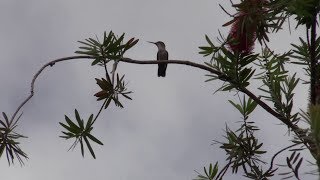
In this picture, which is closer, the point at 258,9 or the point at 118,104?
the point at 258,9

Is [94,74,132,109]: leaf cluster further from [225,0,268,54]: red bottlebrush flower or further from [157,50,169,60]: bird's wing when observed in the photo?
[157,50,169,60]: bird's wing

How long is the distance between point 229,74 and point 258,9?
1.60ft

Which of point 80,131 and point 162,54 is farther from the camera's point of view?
point 162,54

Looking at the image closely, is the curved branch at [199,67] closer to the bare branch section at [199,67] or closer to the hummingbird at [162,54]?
the bare branch section at [199,67]

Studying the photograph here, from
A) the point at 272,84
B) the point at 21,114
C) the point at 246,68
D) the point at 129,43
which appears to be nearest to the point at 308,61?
the point at 272,84

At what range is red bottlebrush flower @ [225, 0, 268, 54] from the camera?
259 centimetres

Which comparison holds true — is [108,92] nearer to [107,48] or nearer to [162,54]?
[107,48]

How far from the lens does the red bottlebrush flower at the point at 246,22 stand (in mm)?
2586

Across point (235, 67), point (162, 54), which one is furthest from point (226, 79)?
point (162, 54)

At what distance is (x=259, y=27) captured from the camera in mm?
2699

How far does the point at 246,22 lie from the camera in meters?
2.58

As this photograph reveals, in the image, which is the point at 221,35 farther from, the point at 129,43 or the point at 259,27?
the point at 129,43

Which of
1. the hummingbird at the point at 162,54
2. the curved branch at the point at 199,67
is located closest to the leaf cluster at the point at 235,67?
the curved branch at the point at 199,67

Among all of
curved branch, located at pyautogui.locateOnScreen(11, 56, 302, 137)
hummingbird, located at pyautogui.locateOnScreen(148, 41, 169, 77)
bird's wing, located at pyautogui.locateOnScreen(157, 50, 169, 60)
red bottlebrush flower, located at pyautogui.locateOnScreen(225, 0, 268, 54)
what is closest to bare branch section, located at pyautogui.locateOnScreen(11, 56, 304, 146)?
curved branch, located at pyautogui.locateOnScreen(11, 56, 302, 137)
